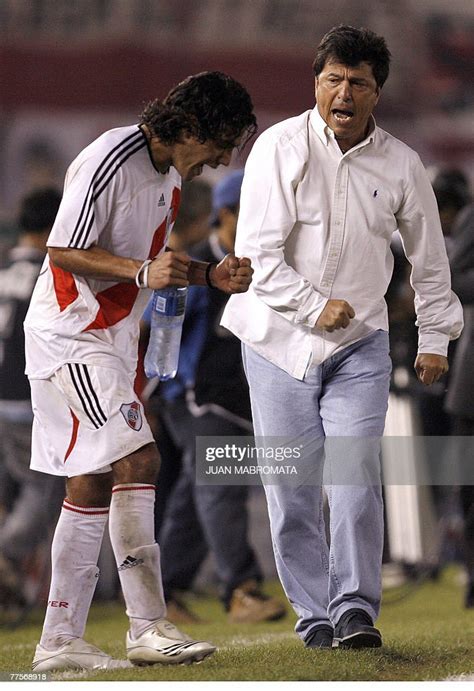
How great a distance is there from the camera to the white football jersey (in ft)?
10.2

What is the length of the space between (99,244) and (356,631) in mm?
1141

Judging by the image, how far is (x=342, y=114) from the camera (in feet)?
10.9

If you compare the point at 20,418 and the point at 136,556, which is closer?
the point at 136,556

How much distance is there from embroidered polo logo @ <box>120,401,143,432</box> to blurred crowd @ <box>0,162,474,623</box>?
→ 3.04ft

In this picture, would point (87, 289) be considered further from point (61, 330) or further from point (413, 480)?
point (413, 480)

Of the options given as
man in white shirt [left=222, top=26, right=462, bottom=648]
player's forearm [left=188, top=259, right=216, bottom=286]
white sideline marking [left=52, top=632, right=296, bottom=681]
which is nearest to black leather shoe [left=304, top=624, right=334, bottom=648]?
man in white shirt [left=222, top=26, right=462, bottom=648]

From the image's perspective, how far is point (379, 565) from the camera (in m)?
3.36

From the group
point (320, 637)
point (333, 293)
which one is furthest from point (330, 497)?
point (333, 293)

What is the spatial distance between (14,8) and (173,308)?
1.31 meters

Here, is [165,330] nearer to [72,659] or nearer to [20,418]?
[72,659]

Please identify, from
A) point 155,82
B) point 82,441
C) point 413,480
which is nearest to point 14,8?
point 155,82

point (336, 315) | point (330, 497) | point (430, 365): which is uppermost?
→ point (336, 315)

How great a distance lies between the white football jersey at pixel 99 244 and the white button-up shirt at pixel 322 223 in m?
0.27

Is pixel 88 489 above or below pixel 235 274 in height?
below
